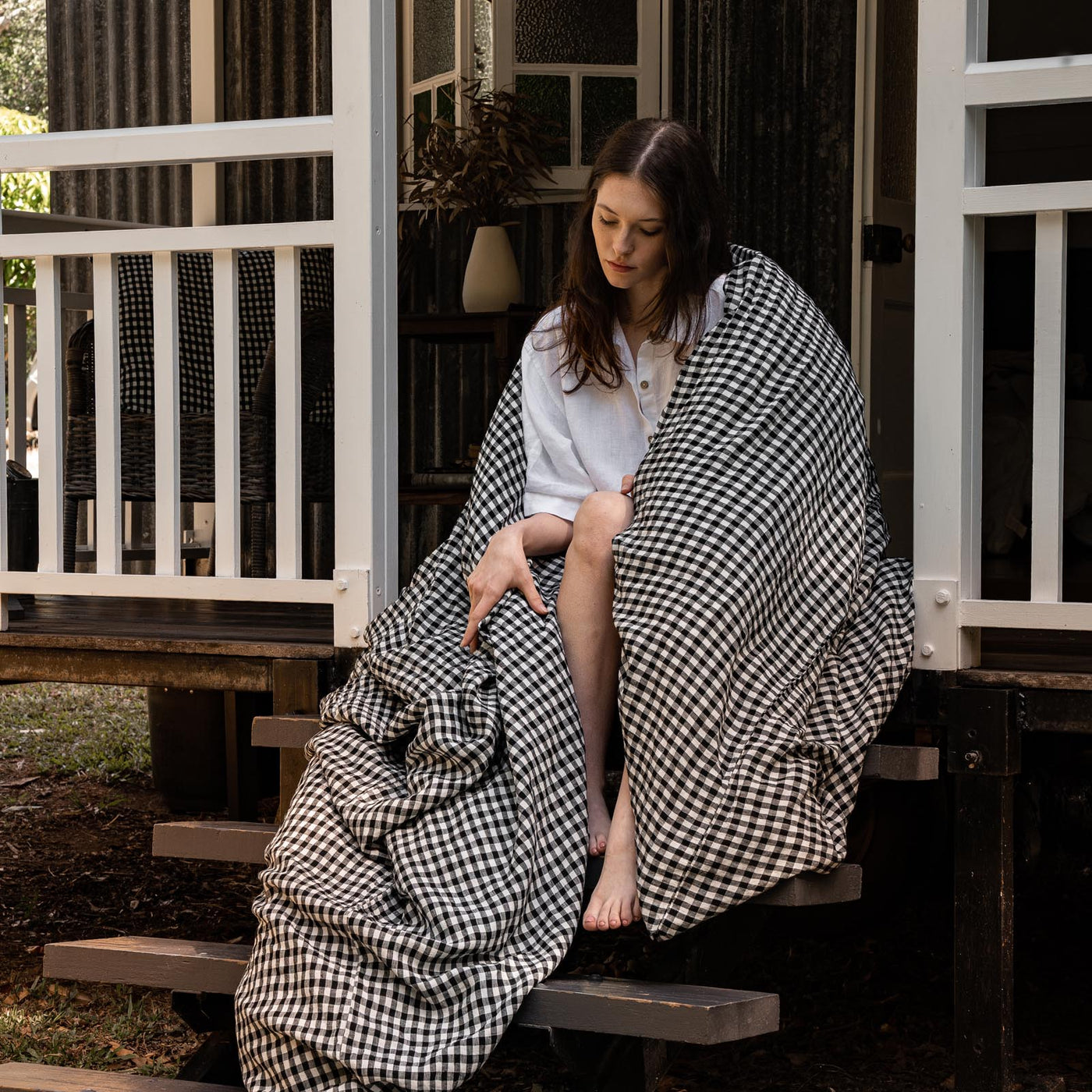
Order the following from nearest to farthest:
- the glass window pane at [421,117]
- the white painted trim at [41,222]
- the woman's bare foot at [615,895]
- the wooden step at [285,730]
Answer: the woman's bare foot at [615,895]
the wooden step at [285,730]
the white painted trim at [41,222]
the glass window pane at [421,117]

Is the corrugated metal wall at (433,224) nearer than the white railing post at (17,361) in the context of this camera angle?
No

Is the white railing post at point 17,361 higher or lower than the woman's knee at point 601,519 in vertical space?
higher

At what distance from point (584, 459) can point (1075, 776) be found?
1229 millimetres

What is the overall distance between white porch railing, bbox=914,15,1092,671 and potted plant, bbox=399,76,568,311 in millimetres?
2297

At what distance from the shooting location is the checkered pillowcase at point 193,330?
147 inches

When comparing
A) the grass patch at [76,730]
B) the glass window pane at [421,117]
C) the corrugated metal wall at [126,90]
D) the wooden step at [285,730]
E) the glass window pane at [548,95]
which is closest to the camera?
the wooden step at [285,730]

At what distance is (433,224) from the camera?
495 cm

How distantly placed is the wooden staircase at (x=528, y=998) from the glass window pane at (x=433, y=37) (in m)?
2.98

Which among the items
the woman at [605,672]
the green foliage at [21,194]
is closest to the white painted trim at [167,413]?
the woman at [605,672]

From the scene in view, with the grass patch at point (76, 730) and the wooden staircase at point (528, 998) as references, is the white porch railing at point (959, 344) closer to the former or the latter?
the wooden staircase at point (528, 998)

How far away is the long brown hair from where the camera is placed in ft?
7.81

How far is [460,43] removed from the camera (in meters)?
4.79

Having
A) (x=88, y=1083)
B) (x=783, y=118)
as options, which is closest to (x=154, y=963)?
(x=88, y=1083)

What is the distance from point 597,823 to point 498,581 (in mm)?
418
